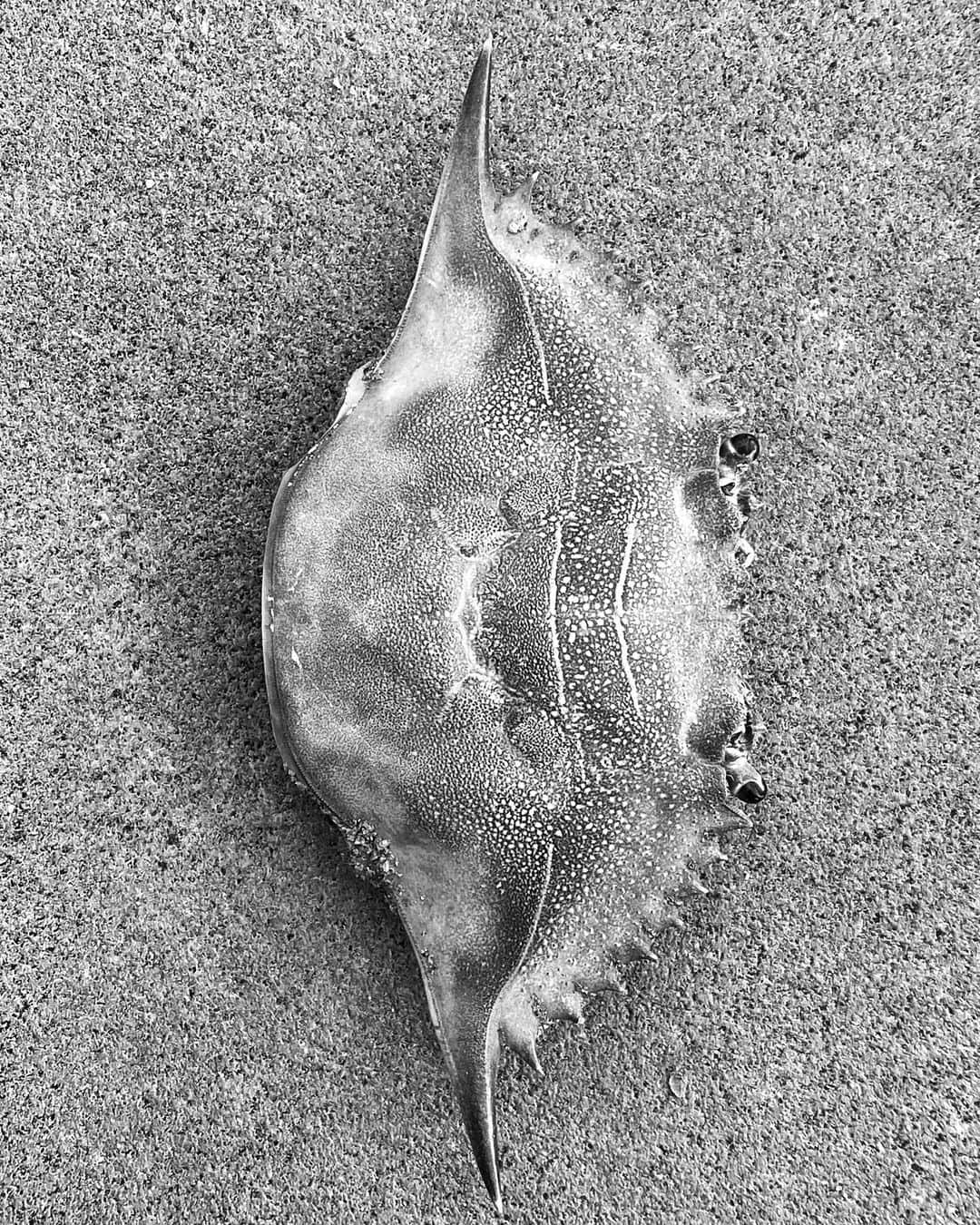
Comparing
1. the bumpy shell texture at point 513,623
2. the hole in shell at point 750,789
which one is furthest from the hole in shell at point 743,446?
the hole in shell at point 750,789

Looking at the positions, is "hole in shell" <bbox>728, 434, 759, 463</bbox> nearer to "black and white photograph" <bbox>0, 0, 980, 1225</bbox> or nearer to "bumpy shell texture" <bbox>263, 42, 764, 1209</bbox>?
"bumpy shell texture" <bbox>263, 42, 764, 1209</bbox>

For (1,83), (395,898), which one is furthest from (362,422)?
(1,83)

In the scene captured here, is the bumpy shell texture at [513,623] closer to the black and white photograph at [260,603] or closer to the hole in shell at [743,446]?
the hole in shell at [743,446]

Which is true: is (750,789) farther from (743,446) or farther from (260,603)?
(260,603)

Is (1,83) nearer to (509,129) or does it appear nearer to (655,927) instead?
(509,129)

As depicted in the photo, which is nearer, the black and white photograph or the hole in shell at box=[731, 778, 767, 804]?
the hole in shell at box=[731, 778, 767, 804]

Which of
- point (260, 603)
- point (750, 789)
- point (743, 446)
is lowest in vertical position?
point (260, 603)

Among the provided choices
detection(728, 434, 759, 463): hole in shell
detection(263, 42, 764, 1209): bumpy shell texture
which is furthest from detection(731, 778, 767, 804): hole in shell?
detection(728, 434, 759, 463): hole in shell

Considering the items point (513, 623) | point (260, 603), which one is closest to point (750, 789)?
point (513, 623)
